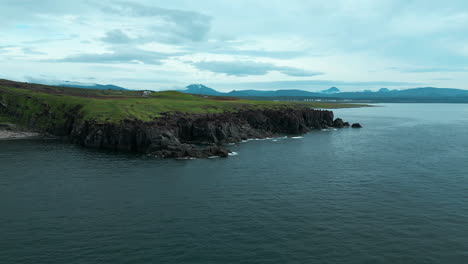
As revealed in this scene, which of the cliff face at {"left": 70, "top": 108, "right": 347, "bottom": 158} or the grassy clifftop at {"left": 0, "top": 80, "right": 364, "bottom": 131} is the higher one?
the grassy clifftop at {"left": 0, "top": 80, "right": 364, "bottom": 131}

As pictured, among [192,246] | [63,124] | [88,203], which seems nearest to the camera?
[192,246]

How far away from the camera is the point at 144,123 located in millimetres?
116062

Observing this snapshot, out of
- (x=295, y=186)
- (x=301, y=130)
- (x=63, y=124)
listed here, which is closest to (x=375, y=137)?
(x=301, y=130)

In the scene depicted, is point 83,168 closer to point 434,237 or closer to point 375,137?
point 434,237

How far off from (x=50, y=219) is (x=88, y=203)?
7.55m

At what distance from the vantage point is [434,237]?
A: 146ft

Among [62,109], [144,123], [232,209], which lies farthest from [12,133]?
[232,209]

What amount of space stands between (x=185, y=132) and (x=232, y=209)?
256 feet

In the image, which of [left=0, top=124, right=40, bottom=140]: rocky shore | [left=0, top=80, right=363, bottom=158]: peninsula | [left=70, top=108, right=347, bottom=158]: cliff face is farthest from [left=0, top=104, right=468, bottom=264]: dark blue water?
[left=0, top=124, right=40, bottom=140]: rocky shore

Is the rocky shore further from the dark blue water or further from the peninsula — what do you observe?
the dark blue water

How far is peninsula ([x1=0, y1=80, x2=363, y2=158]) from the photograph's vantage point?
107 meters

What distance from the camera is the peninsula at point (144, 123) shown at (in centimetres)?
10681

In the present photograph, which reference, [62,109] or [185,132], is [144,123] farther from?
[62,109]

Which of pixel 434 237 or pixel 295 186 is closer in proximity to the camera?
pixel 434 237
